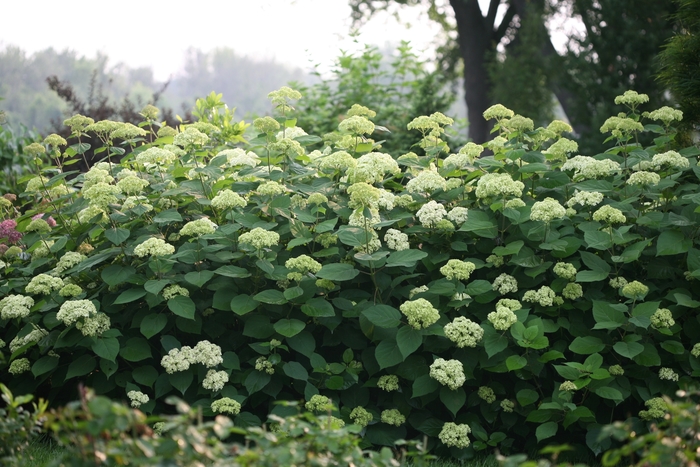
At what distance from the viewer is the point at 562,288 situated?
10.4 feet

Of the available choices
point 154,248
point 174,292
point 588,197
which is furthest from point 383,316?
point 588,197

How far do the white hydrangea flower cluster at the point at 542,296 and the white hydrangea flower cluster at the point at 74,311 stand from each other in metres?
2.00

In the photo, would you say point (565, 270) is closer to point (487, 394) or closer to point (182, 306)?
point (487, 394)

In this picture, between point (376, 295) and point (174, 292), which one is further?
point (376, 295)

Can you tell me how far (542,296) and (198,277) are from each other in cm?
162

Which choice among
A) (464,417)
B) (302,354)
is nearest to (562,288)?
(464,417)

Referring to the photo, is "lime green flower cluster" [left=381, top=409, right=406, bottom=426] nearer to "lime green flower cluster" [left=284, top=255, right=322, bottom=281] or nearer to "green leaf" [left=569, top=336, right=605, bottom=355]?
"lime green flower cluster" [left=284, top=255, right=322, bottom=281]

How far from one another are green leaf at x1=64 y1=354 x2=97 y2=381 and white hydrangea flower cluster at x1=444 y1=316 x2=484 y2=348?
1674 millimetres

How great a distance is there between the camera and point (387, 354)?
294 centimetres

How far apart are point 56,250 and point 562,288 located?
260 centimetres

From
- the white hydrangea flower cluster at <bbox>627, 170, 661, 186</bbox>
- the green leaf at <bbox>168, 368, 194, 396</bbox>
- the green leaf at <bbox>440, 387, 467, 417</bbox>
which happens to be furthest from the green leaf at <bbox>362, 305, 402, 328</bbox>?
the white hydrangea flower cluster at <bbox>627, 170, 661, 186</bbox>

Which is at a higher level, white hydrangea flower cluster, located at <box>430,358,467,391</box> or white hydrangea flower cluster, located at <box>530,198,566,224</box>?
white hydrangea flower cluster, located at <box>530,198,566,224</box>

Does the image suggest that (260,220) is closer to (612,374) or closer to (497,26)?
(612,374)

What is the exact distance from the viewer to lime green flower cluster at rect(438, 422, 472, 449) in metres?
2.87
